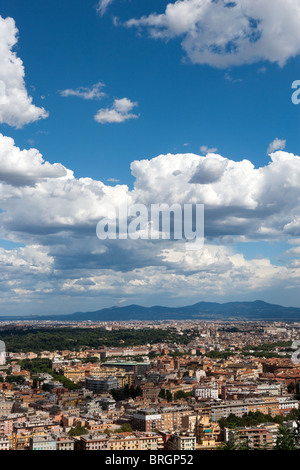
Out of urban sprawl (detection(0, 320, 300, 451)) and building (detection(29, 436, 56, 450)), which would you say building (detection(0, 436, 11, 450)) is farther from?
building (detection(29, 436, 56, 450))

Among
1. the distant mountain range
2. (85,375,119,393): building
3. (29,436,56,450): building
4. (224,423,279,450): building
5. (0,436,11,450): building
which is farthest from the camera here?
the distant mountain range

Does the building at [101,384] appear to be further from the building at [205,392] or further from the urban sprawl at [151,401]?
the building at [205,392]

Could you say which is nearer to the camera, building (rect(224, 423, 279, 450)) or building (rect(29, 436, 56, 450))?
building (rect(224, 423, 279, 450))

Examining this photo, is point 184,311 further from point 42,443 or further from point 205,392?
point 42,443

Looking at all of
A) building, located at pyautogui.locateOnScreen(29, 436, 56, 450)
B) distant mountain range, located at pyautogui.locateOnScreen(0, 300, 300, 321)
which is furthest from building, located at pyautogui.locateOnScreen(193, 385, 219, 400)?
distant mountain range, located at pyautogui.locateOnScreen(0, 300, 300, 321)

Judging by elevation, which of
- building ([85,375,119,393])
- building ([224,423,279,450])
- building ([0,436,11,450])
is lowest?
building ([85,375,119,393])

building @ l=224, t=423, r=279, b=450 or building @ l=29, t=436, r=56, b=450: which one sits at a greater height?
building @ l=224, t=423, r=279, b=450

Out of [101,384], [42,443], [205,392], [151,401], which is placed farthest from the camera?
[101,384]

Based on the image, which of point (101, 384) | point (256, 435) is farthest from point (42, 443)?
point (101, 384)

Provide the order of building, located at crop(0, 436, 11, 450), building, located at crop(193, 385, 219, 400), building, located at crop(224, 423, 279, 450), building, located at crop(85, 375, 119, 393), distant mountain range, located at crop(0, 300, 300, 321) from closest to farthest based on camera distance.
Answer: building, located at crop(224, 423, 279, 450) < building, located at crop(0, 436, 11, 450) < building, located at crop(193, 385, 219, 400) < building, located at crop(85, 375, 119, 393) < distant mountain range, located at crop(0, 300, 300, 321)

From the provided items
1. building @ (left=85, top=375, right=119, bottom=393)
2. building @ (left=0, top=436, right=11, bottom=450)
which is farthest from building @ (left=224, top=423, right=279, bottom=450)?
building @ (left=85, top=375, right=119, bottom=393)

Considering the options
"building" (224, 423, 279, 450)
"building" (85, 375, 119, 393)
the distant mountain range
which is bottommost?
"building" (85, 375, 119, 393)

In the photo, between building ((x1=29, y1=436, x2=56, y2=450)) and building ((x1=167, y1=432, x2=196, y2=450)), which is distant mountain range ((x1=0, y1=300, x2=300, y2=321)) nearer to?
building ((x1=167, y1=432, x2=196, y2=450))

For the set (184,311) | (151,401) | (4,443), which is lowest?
(151,401)
